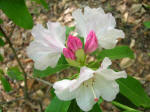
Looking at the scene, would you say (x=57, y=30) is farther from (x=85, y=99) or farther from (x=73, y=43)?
(x=85, y=99)

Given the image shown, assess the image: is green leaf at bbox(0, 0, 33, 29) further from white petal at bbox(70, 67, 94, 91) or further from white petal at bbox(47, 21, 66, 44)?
white petal at bbox(70, 67, 94, 91)

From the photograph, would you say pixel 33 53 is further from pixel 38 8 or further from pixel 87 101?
pixel 38 8

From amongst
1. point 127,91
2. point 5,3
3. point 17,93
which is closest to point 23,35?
point 17,93

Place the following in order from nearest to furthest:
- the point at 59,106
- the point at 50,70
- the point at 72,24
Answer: the point at 59,106, the point at 50,70, the point at 72,24

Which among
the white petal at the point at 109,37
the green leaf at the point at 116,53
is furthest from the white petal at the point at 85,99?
the green leaf at the point at 116,53

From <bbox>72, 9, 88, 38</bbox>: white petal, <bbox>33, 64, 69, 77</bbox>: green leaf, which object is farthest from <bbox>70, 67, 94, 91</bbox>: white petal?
<bbox>33, 64, 69, 77</bbox>: green leaf

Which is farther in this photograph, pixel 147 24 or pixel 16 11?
pixel 147 24

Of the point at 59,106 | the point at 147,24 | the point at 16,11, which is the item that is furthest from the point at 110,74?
the point at 147,24
